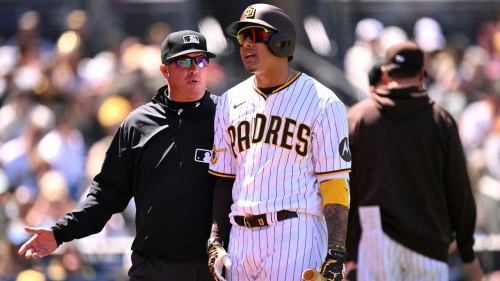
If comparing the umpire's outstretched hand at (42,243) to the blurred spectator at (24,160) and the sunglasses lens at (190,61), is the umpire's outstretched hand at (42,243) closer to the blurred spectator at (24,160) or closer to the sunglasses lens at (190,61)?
the sunglasses lens at (190,61)

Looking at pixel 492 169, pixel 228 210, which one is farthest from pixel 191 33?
pixel 492 169

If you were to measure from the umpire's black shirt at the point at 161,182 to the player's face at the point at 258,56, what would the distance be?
749 mm

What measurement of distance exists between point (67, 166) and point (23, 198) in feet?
2.14

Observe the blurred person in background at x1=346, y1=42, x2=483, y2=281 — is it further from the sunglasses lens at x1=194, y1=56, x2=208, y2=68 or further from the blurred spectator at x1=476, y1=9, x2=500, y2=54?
the blurred spectator at x1=476, y1=9, x2=500, y2=54

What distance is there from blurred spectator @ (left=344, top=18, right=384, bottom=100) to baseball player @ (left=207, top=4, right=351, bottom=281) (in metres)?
6.93

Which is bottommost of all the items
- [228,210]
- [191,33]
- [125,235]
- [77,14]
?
[125,235]

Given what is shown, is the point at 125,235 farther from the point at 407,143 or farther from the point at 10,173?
the point at 407,143

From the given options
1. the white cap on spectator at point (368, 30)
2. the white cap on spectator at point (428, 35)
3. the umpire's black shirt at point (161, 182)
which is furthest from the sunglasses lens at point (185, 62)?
the white cap on spectator at point (428, 35)

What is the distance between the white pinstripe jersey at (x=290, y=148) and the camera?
14.6 ft

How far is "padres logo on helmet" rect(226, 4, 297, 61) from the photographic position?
4.55 metres

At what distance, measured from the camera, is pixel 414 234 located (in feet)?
19.2

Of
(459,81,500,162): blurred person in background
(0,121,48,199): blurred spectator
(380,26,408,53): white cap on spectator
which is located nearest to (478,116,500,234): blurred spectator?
(459,81,500,162): blurred person in background

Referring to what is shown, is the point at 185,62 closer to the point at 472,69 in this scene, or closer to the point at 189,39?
the point at 189,39

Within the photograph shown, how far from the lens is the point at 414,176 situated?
19.3 feet
